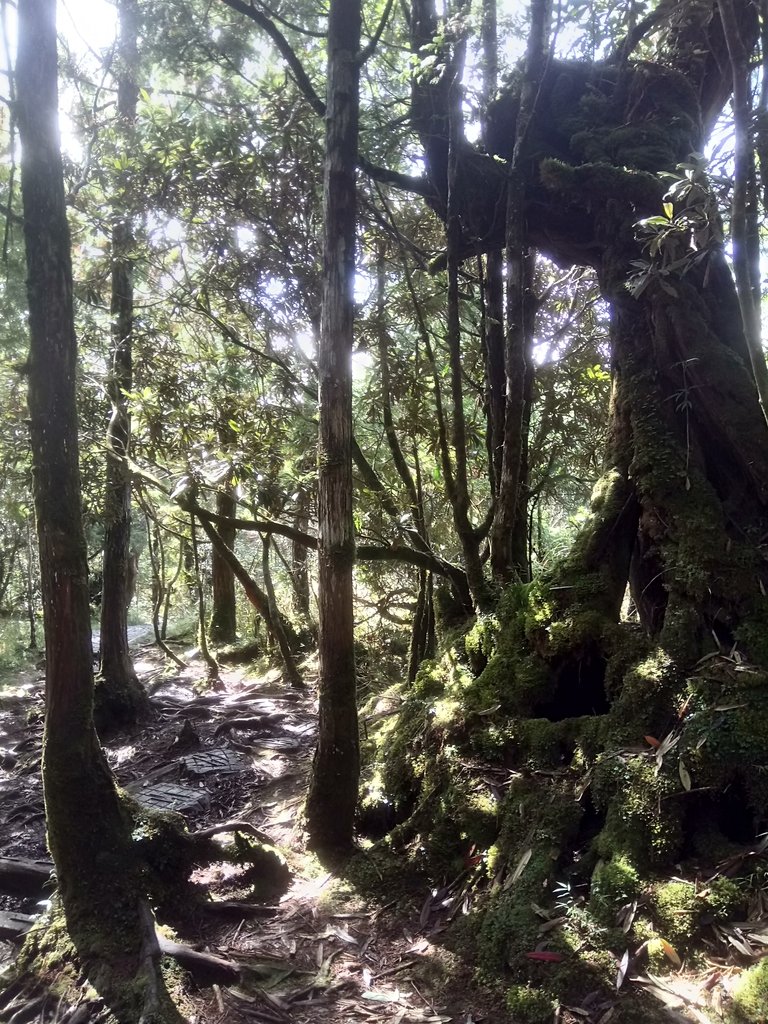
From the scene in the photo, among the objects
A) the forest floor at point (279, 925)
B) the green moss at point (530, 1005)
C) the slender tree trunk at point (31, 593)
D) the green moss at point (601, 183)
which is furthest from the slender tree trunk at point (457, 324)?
the slender tree trunk at point (31, 593)

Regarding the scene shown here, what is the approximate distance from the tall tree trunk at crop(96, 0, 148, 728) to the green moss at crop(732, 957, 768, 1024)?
7.30 m

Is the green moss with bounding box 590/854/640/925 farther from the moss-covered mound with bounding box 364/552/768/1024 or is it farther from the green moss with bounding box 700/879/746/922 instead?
the green moss with bounding box 700/879/746/922

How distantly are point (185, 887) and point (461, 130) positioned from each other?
6419mm

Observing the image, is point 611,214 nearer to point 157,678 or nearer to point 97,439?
point 97,439

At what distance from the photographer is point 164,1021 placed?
3.35 m

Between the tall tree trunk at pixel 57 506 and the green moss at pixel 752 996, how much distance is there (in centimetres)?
322

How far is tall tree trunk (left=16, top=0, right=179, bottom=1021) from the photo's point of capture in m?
4.17

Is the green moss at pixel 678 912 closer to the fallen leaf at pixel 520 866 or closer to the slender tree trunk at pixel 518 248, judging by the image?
the fallen leaf at pixel 520 866

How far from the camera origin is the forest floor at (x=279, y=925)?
3.55m

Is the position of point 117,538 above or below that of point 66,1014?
above

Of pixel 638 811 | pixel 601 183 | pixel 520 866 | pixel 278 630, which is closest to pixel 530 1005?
pixel 520 866

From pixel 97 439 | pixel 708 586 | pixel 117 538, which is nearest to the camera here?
pixel 708 586

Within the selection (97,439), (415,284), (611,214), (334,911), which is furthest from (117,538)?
(611,214)

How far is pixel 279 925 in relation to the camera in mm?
4434
